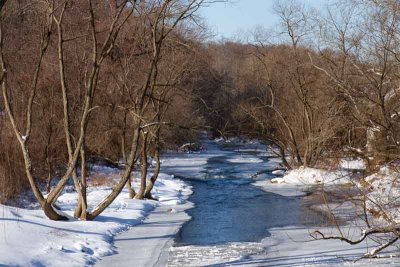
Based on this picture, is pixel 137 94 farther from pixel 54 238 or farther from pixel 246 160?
pixel 246 160

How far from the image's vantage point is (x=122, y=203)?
17234 millimetres

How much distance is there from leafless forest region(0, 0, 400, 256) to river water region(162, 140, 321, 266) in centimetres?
189

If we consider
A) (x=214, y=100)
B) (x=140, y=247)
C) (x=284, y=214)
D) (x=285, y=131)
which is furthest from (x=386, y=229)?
(x=214, y=100)

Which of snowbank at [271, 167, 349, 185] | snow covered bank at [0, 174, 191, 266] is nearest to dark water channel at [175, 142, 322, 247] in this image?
snowbank at [271, 167, 349, 185]

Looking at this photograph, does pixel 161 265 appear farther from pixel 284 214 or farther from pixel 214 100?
pixel 214 100

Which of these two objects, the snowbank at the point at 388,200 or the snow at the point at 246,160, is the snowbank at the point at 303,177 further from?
the snowbank at the point at 388,200

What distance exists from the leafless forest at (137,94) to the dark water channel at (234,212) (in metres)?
1.90

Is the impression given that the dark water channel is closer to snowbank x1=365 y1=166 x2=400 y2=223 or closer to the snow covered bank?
the snow covered bank

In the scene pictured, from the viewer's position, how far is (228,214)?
16.8 m

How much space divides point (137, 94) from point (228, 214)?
532 cm

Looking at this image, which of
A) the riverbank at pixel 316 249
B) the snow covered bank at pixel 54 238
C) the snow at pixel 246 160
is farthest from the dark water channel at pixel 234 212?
the snow at pixel 246 160

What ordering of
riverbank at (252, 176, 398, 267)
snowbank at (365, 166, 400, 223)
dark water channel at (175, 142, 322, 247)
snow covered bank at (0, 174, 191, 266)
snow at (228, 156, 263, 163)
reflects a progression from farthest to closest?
1. snow at (228, 156, 263, 163)
2. dark water channel at (175, 142, 322, 247)
3. riverbank at (252, 176, 398, 267)
4. snow covered bank at (0, 174, 191, 266)
5. snowbank at (365, 166, 400, 223)

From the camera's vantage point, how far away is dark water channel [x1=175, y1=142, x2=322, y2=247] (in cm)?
1320

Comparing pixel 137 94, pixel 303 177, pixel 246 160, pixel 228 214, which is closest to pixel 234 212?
pixel 228 214
